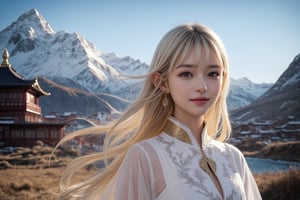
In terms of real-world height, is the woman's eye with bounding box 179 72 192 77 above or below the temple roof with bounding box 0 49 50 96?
below

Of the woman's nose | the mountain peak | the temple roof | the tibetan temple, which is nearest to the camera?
the woman's nose

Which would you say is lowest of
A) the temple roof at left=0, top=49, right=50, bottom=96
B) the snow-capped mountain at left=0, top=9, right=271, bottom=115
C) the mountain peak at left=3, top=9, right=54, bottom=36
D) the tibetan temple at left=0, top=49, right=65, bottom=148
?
the tibetan temple at left=0, top=49, right=65, bottom=148

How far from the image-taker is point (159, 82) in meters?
1.87

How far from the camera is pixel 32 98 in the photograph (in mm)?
24484

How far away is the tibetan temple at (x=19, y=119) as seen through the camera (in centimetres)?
2200

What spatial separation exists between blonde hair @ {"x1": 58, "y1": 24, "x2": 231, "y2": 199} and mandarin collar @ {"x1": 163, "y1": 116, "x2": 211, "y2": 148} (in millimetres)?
73

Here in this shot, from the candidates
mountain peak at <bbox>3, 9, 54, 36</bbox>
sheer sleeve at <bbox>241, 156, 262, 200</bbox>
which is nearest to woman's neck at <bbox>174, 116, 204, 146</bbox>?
sheer sleeve at <bbox>241, 156, 262, 200</bbox>

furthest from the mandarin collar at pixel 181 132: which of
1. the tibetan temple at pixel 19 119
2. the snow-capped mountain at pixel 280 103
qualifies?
the snow-capped mountain at pixel 280 103

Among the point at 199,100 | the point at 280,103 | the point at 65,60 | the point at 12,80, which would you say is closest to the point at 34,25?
the point at 65,60

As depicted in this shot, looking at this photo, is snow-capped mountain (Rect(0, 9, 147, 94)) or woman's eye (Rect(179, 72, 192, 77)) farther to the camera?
snow-capped mountain (Rect(0, 9, 147, 94))

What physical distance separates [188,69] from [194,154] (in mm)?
441

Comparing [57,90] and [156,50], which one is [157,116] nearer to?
[156,50]

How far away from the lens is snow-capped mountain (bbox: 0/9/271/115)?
423 feet

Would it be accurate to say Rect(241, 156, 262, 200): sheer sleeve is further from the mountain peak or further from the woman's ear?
the mountain peak
